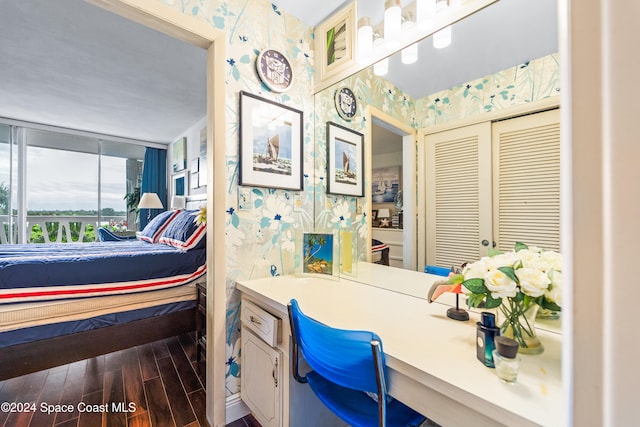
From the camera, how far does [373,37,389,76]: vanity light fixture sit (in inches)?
55.5

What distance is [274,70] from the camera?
1.58 m

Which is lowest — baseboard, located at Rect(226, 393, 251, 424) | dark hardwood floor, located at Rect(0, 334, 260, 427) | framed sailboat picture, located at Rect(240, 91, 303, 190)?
dark hardwood floor, located at Rect(0, 334, 260, 427)

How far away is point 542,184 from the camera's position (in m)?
0.90

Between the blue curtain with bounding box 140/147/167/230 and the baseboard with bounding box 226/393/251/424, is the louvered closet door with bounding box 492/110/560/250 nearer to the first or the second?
the baseboard with bounding box 226/393/251/424

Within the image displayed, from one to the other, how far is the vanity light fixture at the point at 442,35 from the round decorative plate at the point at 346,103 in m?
0.54

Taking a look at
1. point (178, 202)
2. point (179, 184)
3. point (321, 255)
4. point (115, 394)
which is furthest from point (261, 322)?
point (179, 184)

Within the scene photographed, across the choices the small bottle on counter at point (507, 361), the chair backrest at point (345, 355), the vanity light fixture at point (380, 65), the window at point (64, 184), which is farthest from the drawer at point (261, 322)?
the window at point (64, 184)

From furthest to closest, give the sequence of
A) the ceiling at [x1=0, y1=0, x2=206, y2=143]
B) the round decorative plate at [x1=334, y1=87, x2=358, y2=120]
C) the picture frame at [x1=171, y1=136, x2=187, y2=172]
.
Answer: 1. the picture frame at [x1=171, y1=136, x2=187, y2=172]
2. the ceiling at [x1=0, y1=0, x2=206, y2=143]
3. the round decorative plate at [x1=334, y1=87, x2=358, y2=120]

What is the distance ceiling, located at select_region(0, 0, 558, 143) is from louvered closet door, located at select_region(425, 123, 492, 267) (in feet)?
0.86

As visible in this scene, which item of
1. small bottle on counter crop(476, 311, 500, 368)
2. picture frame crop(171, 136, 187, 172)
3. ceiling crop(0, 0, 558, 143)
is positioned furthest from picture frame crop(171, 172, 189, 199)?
small bottle on counter crop(476, 311, 500, 368)

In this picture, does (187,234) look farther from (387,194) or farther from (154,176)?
(154,176)

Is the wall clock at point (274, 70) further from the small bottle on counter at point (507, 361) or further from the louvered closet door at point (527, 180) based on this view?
the small bottle on counter at point (507, 361)

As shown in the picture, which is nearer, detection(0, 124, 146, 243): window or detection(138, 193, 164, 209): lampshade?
detection(0, 124, 146, 243): window

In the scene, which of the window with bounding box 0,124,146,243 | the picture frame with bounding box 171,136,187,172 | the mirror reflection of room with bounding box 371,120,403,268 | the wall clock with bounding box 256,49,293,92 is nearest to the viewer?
the mirror reflection of room with bounding box 371,120,403,268
